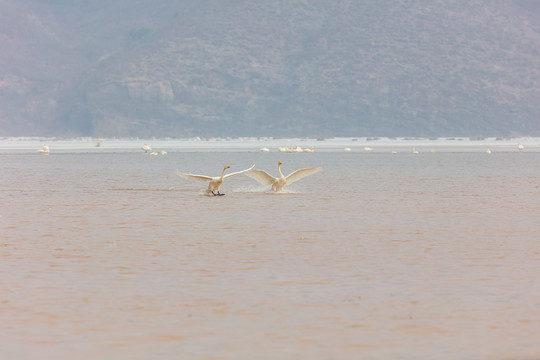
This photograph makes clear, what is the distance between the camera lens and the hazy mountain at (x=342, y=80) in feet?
563

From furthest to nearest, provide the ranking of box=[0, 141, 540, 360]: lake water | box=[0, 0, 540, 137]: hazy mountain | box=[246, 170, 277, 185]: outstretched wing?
1. box=[0, 0, 540, 137]: hazy mountain
2. box=[246, 170, 277, 185]: outstretched wing
3. box=[0, 141, 540, 360]: lake water

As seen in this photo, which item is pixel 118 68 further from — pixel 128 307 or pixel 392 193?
pixel 128 307

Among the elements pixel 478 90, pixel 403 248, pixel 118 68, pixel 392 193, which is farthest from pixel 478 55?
pixel 403 248

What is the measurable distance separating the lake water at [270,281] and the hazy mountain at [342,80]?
145597 millimetres

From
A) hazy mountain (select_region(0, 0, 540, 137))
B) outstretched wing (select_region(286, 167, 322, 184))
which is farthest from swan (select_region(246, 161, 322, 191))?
hazy mountain (select_region(0, 0, 540, 137))

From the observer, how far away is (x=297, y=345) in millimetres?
10539

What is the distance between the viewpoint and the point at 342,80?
179375mm

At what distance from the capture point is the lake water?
10.7 metres

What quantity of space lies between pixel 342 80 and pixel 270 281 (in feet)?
Result: 547

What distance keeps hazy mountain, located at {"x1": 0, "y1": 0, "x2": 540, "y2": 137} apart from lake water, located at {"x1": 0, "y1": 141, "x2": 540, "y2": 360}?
14560cm

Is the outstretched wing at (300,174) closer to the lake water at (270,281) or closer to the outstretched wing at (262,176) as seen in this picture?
the outstretched wing at (262,176)

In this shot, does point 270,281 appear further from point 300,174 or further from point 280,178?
point 280,178

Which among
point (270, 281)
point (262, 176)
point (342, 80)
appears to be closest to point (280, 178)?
point (262, 176)

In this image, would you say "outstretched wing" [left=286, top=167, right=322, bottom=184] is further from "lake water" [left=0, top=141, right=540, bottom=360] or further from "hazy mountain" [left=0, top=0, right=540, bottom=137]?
"hazy mountain" [left=0, top=0, right=540, bottom=137]
